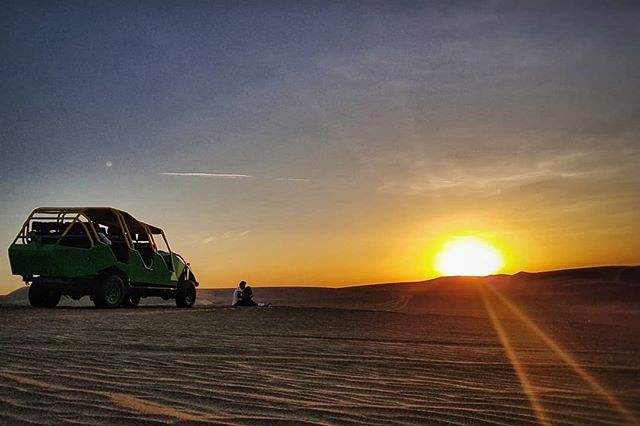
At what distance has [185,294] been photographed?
1941 cm

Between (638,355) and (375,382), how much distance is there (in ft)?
14.9

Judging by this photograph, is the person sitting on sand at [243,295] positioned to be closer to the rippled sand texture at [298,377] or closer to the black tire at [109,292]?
the black tire at [109,292]

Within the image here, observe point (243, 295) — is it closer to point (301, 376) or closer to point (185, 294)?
point (185, 294)

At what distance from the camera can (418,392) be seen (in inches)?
196

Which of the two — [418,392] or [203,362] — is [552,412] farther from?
[203,362]

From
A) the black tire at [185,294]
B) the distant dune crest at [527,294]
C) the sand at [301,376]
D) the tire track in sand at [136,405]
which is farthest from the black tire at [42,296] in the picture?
the tire track in sand at [136,405]

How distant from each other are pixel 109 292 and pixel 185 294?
12.3ft

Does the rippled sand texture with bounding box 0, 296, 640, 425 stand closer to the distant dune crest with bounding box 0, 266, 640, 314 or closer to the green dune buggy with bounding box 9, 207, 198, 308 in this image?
the green dune buggy with bounding box 9, 207, 198, 308

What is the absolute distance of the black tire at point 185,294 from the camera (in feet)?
Answer: 63.2

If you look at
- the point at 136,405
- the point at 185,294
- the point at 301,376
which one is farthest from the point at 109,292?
the point at 136,405

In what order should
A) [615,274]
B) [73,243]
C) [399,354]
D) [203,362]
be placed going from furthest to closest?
1. [615,274]
2. [73,243]
3. [399,354]
4. [203,362]

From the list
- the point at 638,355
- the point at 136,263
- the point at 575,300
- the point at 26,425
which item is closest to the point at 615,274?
the point at 575,300

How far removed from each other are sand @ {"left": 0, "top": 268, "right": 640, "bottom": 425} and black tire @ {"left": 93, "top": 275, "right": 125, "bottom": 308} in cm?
508

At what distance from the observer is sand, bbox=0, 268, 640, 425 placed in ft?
13.5
